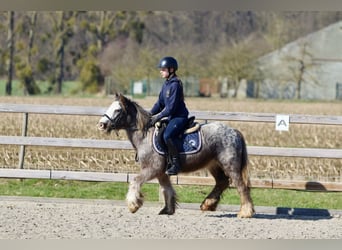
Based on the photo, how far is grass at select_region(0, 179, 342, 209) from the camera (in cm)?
1180

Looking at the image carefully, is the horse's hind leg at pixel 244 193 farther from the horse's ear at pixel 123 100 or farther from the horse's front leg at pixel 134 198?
the horse's ear at pixel 123 100

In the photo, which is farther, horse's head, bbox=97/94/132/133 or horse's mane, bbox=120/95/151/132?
horse's mane, bbox=120/95/151/132

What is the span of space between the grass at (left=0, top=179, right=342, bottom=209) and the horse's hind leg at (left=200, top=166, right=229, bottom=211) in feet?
2.80

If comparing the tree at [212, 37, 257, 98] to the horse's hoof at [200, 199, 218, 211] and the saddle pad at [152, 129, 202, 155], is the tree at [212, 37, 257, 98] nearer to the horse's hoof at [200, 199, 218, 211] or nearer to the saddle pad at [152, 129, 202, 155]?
the horse's hoof at [200, 199, 218, 211]

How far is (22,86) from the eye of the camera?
61.8 meters

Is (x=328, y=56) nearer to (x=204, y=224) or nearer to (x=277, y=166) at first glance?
(x=277, y=166)

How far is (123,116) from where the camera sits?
1027 centimetres

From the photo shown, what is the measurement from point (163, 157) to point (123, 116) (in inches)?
26.9

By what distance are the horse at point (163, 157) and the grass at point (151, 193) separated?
114cm

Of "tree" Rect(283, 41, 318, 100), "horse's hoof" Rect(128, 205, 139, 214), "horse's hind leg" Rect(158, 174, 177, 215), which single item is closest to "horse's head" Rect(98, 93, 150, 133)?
"horse's hind leg" Rect(158, 174, 177, 215)

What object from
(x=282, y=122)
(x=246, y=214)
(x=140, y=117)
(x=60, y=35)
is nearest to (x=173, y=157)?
(x=140, y=117)

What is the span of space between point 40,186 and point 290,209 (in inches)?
150

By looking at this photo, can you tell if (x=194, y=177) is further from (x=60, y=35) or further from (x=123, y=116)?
(x=60, y=35)

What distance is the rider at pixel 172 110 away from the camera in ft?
32.9
